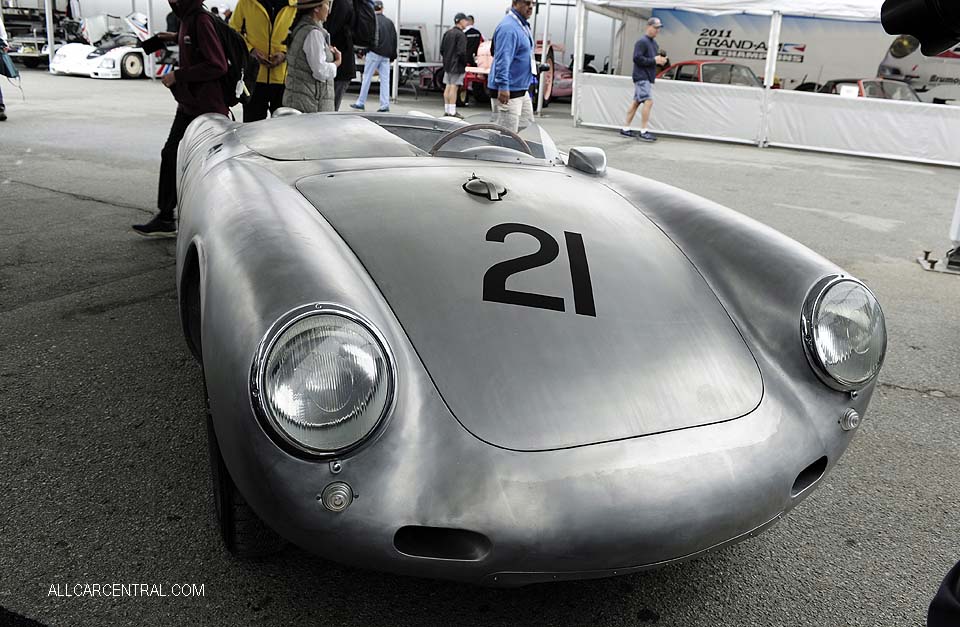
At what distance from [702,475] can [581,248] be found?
2.51 feet

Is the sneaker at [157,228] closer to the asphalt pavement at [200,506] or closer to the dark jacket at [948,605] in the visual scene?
the asphalt pavement at [200,506]

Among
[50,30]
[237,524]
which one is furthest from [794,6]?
[50,30]

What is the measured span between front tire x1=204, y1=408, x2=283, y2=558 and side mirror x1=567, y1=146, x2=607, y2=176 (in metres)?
1.63

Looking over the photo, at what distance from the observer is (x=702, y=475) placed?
1594 mm

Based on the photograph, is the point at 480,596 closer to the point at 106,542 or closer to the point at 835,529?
the point at 106,542

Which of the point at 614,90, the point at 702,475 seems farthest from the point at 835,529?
the point at 614,90

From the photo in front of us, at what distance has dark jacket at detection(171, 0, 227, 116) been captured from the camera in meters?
4.64

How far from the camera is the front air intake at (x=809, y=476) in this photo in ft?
5.85

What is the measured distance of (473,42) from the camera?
1747cm

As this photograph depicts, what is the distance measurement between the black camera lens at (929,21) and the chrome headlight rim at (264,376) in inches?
43.1

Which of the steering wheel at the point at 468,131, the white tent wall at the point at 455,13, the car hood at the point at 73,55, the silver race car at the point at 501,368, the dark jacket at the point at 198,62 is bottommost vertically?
the silver race car at the point at 501,368

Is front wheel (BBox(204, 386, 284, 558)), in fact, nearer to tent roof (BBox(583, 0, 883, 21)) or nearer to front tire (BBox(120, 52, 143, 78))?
tent roof (BBox(583, 0, 883, 21))

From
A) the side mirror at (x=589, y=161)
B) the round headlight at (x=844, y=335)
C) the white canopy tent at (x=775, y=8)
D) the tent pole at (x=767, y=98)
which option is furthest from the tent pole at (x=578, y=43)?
the round headlight at (x=844, y=335)

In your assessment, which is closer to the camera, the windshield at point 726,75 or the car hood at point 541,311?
the car hood at point 541,311
